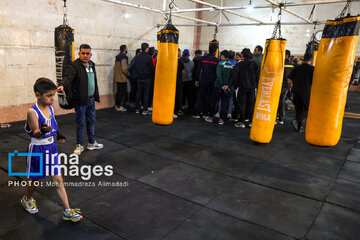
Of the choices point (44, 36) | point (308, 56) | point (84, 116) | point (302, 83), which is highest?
point (44, 36)

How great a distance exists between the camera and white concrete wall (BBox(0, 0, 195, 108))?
6.23m

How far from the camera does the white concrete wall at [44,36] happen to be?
6227 millimetres

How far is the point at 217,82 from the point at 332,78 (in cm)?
376

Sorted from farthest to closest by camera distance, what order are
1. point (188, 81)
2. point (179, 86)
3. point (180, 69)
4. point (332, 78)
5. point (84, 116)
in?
1. point (188, 81)
2. point (179, 86)
3. point (180, 69)
4. point (84, 116)
5. point (332, 78)

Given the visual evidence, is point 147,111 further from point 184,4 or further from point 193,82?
point 184,4

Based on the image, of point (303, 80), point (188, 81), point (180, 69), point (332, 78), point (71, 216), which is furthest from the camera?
point (188, 81)

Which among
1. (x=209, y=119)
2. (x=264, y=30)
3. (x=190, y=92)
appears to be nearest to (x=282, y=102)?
(x=209, y=119)

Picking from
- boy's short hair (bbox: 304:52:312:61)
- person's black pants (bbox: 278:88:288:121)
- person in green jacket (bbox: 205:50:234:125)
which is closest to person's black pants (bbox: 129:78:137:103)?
person in green jacket (bbox: 205:50:234:125)

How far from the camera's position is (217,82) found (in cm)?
723

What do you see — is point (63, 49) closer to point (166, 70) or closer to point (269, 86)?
point (166, 70)

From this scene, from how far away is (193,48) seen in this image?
531 inches

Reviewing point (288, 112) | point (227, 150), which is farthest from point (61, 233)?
point (288, 112)

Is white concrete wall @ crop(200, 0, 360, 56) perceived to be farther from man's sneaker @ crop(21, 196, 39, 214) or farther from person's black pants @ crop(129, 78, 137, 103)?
man's sneaker @ crop(21, 196, 39, 214)

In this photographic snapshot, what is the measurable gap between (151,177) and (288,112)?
721 cm
